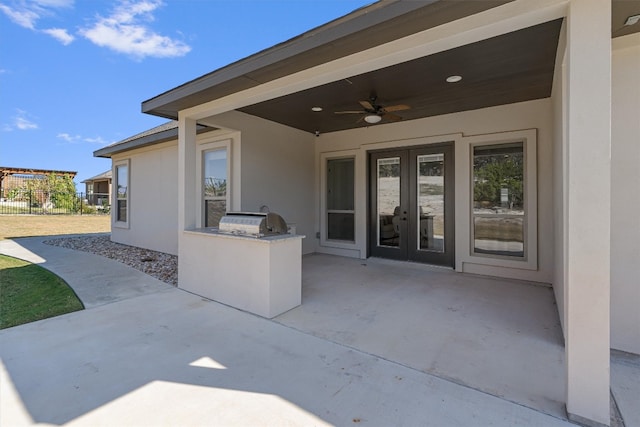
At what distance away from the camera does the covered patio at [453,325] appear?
2316 millimetres

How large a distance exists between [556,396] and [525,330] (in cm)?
121

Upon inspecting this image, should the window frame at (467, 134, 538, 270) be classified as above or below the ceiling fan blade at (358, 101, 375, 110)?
below

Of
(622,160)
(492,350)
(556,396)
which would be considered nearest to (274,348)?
(492,350)

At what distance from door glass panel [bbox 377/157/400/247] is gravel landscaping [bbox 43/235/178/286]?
4.31 meters

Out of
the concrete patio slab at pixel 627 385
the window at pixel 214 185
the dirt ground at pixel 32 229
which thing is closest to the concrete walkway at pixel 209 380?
the concrete patio slab at pixel 627 385

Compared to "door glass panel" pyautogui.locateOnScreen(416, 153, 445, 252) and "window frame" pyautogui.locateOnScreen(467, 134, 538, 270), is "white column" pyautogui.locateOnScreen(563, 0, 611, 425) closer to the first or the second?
"window frame" pyautogui.locateOnScreen(467, 134, 538, 270)

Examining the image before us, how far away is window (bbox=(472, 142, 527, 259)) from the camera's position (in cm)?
520

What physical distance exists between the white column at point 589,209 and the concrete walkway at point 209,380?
0.31 m

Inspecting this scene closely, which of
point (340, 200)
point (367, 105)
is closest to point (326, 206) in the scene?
point (340, 200)

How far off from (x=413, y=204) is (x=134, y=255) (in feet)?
21.5

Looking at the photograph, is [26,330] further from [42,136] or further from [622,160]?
[42,136]

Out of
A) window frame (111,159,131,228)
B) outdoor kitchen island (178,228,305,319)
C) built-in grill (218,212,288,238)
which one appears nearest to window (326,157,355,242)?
built-in grill (218,212,288,238)

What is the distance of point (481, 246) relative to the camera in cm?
557

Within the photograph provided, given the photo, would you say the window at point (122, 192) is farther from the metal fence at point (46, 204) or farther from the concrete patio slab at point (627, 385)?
the metal fence at point (46, 204)
